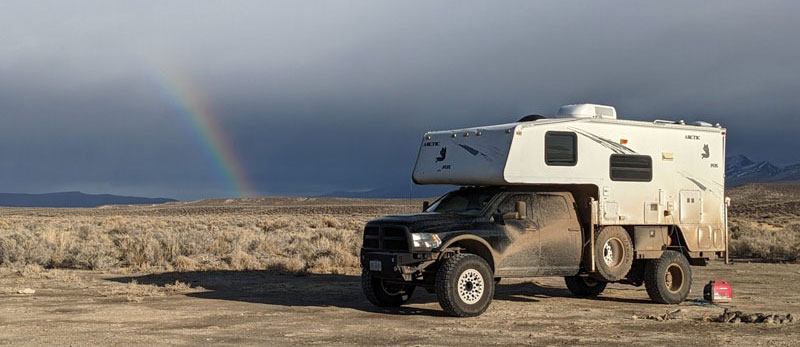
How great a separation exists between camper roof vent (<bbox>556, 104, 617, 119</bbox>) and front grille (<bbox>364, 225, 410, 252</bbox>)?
3.91 metres

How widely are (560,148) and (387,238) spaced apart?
3278 millimetres

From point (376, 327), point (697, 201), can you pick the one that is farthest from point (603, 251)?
point (376, 327)

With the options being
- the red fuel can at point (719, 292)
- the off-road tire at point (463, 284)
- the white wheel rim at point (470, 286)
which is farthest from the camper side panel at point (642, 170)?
the white wheel rim at point (470, 286)

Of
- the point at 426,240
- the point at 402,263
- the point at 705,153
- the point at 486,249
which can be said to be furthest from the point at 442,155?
the point at 705,153

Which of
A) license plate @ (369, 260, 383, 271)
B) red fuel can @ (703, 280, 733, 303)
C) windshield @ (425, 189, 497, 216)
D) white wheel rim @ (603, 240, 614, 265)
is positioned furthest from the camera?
red fuel can @ (703, 280, 733, 303)

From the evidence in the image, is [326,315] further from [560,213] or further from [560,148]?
[560,148]

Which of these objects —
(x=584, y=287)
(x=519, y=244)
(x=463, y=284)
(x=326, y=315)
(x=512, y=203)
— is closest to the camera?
(x=463, y=284)

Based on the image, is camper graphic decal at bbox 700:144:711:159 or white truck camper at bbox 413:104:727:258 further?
camper graphic decal at bbox 700:144:711:159

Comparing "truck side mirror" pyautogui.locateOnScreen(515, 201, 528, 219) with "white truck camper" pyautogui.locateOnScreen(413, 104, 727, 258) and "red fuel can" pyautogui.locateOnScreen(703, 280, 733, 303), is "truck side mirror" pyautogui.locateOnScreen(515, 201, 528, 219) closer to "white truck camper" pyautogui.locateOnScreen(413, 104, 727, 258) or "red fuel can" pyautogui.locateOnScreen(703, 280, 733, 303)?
"white truck camper" pyautogui.locateOnScreen(413, 104, 727, 258)

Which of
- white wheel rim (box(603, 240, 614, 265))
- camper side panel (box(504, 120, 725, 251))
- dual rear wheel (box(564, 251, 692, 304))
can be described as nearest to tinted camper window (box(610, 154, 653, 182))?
camper side panel (box(504, 120, 725, 251))

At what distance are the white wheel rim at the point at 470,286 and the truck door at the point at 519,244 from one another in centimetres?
57

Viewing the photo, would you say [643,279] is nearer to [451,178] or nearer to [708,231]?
[708,231]

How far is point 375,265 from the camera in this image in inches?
530

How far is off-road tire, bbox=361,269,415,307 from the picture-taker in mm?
14250
